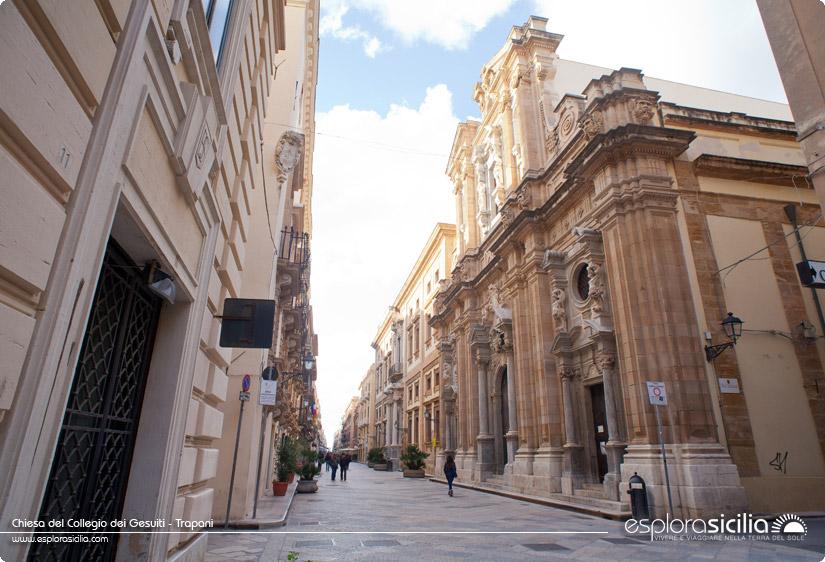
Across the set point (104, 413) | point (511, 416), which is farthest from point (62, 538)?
point (511, 416)

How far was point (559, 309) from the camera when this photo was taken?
54.5 ft

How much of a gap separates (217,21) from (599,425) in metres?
14.5

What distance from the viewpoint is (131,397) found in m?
3.86

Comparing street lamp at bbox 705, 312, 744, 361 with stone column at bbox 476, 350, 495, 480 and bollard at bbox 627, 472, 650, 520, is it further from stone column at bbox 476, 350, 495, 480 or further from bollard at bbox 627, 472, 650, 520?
stone column at bbox 476, 350, 495, 480

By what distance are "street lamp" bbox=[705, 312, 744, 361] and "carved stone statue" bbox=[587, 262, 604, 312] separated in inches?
116

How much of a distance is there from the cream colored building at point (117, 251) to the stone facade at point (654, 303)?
1016 centimetres

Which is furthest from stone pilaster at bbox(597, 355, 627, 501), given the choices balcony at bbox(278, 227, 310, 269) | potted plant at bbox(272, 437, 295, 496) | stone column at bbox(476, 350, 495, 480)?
balcony at bbox(278, 227, 310, 269)

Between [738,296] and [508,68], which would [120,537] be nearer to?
[738,296]

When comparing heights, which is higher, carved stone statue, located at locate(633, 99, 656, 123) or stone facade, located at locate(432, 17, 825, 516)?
carved stone statue, located at locate(633, 99, 656, 123)

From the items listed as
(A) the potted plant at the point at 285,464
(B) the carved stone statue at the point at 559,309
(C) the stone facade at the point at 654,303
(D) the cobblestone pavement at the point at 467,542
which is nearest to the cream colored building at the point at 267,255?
(D) the cobblestone pavement at the point at 467,542

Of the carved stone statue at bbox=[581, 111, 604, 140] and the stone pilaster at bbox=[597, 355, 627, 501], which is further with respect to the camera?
the carved stone statue at bbox=[581, 111, 604, 140]

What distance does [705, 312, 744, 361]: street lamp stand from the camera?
11414 millimetres

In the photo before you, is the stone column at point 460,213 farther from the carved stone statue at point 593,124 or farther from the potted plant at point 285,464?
the potted plant at point 285,464

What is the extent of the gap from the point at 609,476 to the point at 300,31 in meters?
14.6
